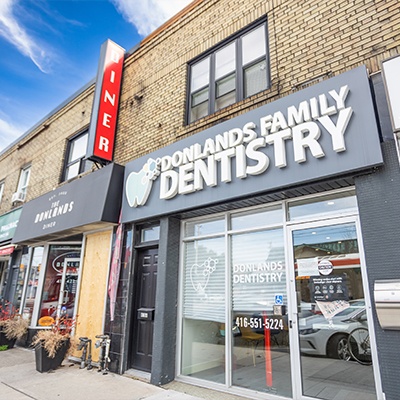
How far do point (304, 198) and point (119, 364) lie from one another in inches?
185

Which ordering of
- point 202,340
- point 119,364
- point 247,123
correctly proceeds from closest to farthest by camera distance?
point 247,123 < point 202,340 < point 119,364

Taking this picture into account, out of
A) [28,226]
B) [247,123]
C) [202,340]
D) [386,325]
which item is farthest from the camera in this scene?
[28,226]

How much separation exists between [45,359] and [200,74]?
6.85 meters

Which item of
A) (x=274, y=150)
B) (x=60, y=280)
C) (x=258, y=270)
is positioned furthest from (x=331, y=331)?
(x=60, y=280)

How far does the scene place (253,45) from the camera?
20.4 ft

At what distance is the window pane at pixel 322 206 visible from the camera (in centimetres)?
431

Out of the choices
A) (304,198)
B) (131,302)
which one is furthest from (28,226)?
(304,198)

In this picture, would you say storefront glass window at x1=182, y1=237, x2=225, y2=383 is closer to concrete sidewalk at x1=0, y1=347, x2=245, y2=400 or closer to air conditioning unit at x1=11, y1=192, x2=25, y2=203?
concrete sidewalk at x1=0, y1=347, x2=245, y2=400

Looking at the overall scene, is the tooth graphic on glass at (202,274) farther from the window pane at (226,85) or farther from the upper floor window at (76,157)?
the upper floor window at (76,157)

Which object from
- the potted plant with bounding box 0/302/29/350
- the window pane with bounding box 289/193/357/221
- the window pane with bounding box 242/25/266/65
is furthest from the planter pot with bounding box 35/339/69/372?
the window pane with bounding box 242/25/266/65

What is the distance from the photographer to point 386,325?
337 centimetres

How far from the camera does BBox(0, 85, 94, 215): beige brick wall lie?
1039cm

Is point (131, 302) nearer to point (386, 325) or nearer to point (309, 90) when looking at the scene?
point (386, 325)

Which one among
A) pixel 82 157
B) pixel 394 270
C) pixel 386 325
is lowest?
pixel 386 325
